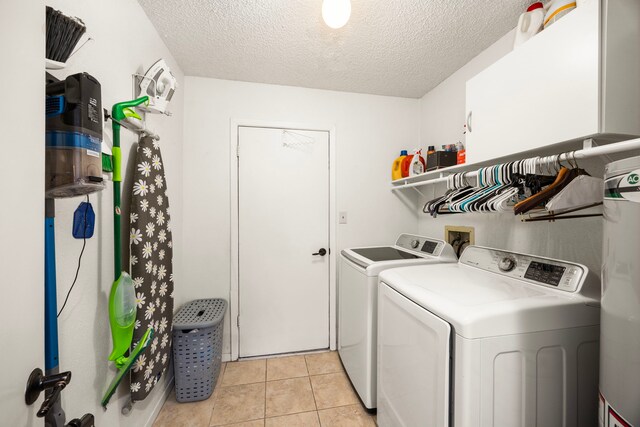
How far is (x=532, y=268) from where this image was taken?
1139mm

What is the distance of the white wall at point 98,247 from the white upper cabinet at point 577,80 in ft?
5.97

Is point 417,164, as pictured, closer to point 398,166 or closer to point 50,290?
point 398,166

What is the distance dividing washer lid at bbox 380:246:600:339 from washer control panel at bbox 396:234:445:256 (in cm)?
58

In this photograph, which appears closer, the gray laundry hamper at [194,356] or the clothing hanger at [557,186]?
the clothing hanger at [557,186]

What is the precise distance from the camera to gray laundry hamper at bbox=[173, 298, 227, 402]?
65.8 inches

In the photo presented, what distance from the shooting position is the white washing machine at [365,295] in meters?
1.55

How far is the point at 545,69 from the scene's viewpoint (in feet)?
3.30

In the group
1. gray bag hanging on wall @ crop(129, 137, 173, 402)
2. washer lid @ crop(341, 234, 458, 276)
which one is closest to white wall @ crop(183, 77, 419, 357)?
washer lid @ crop(341, 234, 458, 276)

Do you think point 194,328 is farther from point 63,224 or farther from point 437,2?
point 437,2

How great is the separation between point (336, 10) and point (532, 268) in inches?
58.5

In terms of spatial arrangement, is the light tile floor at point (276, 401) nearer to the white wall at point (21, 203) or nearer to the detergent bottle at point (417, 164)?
the white wall at point (21, 203)

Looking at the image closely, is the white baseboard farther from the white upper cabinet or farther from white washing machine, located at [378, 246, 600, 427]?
the white upper cabinet

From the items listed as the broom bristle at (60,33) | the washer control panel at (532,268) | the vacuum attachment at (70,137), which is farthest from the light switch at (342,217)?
the broom bristle at (60,33)

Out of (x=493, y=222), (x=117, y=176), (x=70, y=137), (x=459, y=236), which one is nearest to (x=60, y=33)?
(x=70, y=137)
